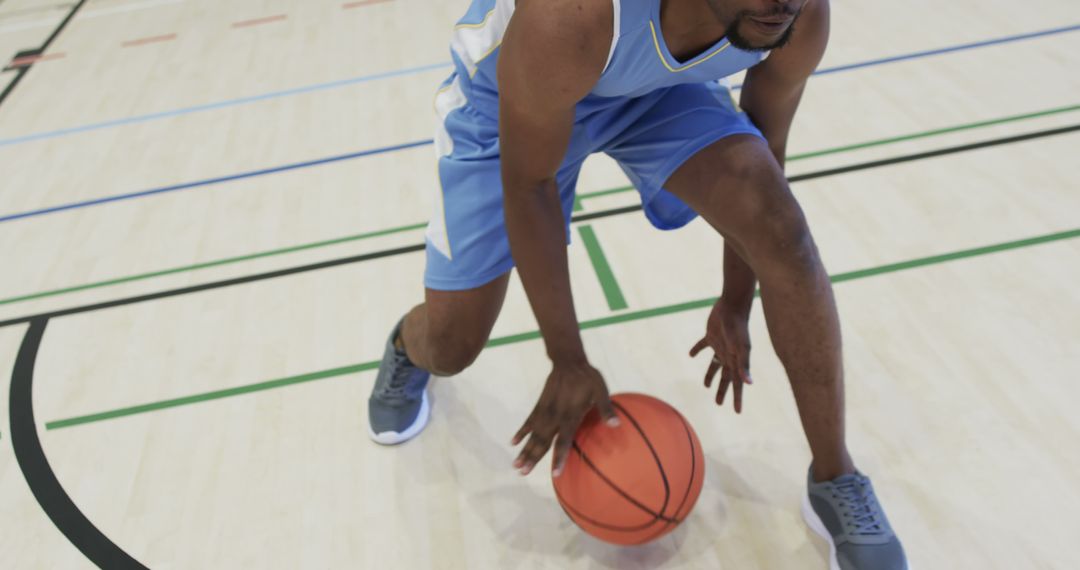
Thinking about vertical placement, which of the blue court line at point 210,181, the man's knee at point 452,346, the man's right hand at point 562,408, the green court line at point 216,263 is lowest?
the blue court line at point 210,181

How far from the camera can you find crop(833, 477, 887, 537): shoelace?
1876mm

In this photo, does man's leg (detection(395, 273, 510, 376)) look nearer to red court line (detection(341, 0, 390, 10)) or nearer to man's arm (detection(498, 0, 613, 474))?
man's arm (detection(498, 0, 613, 474))

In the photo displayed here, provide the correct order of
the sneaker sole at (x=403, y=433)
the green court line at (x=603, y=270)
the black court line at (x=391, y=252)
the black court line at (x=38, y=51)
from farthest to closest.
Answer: the black court line at (x=38, y=51) < the black court line at (x=391, y=252) < the green court line at (x=603, y=270) < the sneaker sole at (x=403, y=433)

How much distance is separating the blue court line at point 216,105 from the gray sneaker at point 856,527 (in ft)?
10.3

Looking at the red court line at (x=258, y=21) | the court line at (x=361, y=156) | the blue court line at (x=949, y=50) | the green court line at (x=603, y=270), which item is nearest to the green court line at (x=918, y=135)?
the court line at (x=361, y=156)

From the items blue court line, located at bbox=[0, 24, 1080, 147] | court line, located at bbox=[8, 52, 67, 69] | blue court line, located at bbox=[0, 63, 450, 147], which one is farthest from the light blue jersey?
court line, located at bbox=[8, 52, 67, 69]

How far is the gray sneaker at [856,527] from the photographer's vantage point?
185 cm

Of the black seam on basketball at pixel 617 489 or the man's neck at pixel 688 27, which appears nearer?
the man's neck at pixel 688 27

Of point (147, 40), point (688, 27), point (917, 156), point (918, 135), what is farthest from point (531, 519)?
point (147, 40)

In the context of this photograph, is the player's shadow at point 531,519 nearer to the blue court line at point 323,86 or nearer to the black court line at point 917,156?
the black court line at point 917,156

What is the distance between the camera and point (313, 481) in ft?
7.41

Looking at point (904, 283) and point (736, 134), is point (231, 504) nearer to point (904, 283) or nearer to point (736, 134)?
point (736, 134)

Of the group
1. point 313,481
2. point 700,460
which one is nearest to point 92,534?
point 313,481

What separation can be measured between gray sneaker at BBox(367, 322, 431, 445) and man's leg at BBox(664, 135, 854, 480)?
0.88 m
